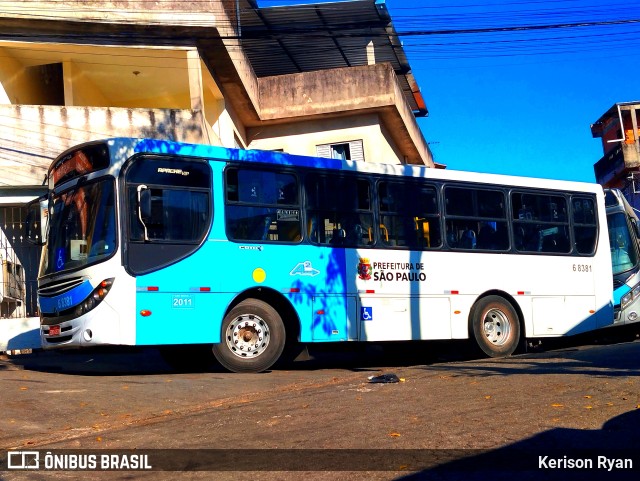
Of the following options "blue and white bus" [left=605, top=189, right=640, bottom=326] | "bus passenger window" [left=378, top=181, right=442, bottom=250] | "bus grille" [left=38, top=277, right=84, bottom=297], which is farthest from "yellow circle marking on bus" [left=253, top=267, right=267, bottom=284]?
"blue and white bus" [left=605, top=189, right=640, bottom=326]

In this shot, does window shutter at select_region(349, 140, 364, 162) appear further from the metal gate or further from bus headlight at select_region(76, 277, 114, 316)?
bus headlight at select_region(76, 277, 114, 316)

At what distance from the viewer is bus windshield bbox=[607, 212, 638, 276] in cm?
A: 1723

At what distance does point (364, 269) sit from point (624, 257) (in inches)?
282

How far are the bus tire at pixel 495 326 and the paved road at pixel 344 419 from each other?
1936 millimetres

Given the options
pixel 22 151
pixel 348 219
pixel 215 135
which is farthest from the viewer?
pixel 215 135

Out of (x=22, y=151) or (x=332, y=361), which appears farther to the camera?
(x=22, y=151)

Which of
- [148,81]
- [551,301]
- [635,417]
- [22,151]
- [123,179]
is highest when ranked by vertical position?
[148,81]

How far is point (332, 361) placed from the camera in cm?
1527

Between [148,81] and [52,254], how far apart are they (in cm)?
1074

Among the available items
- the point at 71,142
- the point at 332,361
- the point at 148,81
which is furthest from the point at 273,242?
the point at 148,81

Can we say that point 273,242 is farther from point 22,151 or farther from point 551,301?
point 22,151

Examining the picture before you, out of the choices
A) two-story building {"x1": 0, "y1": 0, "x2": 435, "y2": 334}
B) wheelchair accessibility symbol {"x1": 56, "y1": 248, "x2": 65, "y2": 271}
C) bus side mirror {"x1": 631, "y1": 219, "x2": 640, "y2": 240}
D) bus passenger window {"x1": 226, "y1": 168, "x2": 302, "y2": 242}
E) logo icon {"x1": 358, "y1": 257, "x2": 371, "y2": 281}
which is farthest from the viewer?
two-story building {"x1": 0, "y1": 0, "x2": 435, "y2": 334}

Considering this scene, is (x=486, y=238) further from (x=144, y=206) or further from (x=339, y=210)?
(x=144, y=206)

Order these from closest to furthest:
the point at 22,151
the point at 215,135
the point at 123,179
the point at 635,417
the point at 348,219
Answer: the point at 635,417, the point at 123,179, the point at 348,219, the point at 22,151, the point at 215,135
